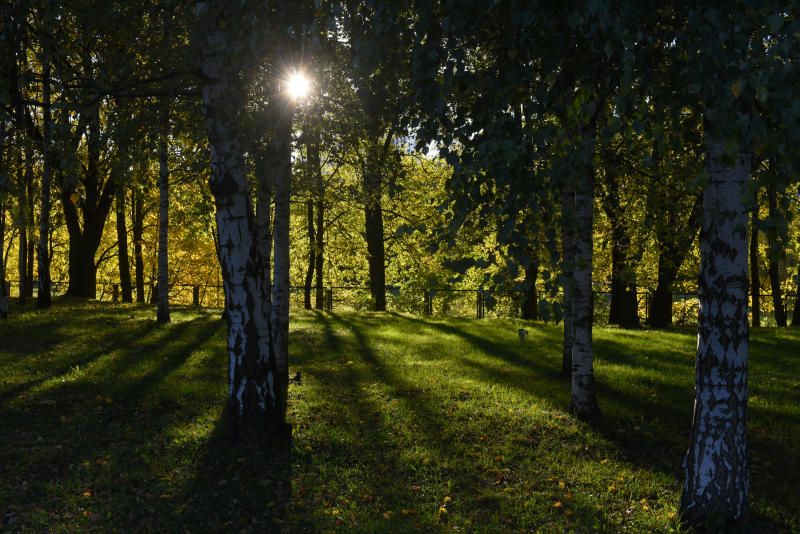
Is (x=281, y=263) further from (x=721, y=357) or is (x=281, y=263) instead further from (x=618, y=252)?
(x=618, y=252)

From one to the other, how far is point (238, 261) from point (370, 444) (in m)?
2.62

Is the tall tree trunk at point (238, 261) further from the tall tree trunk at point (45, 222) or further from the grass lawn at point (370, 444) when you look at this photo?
the tall tree trunk at point (45, 222)

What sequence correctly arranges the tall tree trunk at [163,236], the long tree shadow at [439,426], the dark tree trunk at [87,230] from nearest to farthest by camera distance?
1. the long tree shadow at [439,426]
2. the tall tree trunk at [163,236]
3. the dark tree trunk at [87,230]

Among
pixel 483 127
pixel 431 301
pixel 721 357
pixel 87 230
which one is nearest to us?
pixel 483 127

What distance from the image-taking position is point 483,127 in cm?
397

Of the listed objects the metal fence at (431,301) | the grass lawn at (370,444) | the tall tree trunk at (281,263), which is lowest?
the grass lawn at (370,444)

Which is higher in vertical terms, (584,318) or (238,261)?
(238,261)

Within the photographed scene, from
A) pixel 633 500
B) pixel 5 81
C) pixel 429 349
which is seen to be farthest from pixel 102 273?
pixel 633 500

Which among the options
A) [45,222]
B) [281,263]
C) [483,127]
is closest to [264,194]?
[281,263]

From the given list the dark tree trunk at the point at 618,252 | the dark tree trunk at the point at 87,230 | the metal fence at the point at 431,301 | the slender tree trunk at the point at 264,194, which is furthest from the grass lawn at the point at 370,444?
the dark tree trunk at the point at 87,230

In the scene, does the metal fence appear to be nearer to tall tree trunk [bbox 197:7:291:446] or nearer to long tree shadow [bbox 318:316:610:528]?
long tree shadow [bbox 318:316:610:528]

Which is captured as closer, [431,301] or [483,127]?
[483,127]

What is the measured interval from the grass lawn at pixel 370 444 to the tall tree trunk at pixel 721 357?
48 centimetres

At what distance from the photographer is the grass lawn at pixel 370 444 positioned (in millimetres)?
5438
